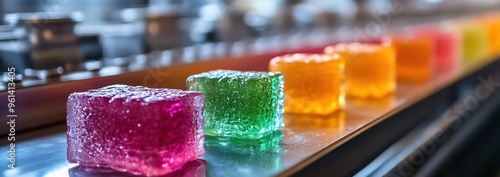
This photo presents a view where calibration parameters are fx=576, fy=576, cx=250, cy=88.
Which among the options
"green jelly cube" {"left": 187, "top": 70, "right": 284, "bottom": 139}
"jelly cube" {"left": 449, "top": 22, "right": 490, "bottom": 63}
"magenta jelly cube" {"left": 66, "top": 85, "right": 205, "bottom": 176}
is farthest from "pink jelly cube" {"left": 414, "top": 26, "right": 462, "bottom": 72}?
"magenta jelly cube" {"left": 66, "top": 85, "right": 205, "bottom": 176}

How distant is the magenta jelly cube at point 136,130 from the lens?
0.69m

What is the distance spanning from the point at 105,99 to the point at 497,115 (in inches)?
88.4

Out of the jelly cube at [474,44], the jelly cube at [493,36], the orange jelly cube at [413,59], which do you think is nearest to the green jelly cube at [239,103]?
the orange jelly cube at [413,59]

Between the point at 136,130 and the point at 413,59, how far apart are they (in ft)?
3.82

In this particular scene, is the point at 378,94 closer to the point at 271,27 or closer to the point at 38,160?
the point at 38,160

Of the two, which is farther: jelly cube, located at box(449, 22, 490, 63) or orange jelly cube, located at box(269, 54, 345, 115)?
jelly cube, located at box(449, 22, 490, 63)

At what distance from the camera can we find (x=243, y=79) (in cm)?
89

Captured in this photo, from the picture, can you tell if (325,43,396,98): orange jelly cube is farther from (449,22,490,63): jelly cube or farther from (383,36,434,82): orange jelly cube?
(449,22,490,63): jelly cube

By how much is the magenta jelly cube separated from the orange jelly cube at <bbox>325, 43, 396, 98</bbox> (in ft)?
2.23

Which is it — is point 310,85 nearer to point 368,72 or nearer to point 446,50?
point 368,72

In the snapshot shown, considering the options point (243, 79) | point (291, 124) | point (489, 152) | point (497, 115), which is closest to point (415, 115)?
point (291, 124)

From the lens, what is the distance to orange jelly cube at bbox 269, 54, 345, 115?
3.65 feet

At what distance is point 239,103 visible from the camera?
0.89m

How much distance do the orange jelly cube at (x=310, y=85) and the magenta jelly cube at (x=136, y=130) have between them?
38 cm
